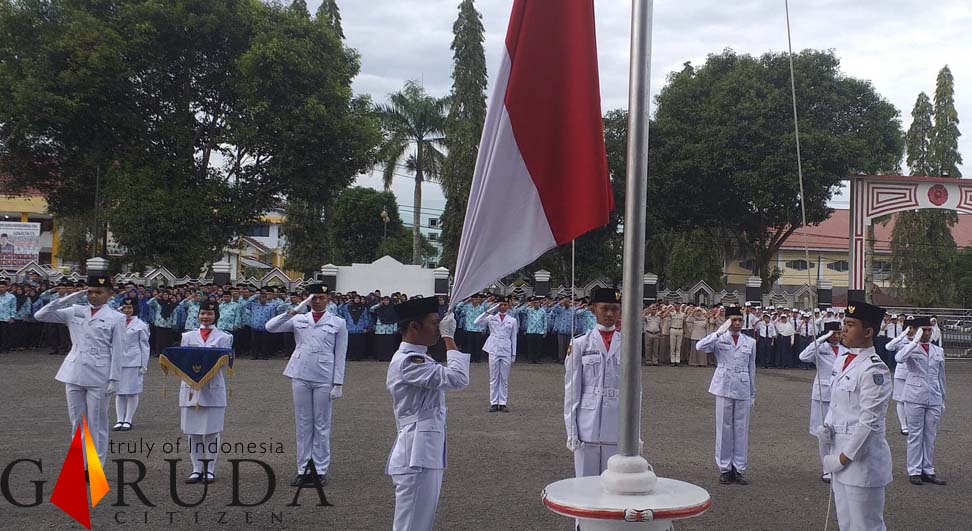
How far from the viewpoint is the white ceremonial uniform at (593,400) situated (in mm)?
6312

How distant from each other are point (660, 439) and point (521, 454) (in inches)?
90.2

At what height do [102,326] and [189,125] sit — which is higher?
[189,125]

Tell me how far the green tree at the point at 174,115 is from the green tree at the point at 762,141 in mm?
12256

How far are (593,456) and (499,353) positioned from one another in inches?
295

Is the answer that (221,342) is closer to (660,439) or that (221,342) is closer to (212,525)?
(212,525)

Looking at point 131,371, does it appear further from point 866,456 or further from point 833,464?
point 866,456

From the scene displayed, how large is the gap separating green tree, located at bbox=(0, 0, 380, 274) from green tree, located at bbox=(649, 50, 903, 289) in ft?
40.2

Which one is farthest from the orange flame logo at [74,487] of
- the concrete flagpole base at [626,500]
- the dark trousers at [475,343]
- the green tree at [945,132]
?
the green tree at [945,132]

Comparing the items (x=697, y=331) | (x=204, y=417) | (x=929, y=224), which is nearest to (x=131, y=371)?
(x=204, y=417)

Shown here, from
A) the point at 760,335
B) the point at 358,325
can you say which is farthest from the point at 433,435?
the point at 760,335

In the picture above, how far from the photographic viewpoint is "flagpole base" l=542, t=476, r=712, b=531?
11.2 feet

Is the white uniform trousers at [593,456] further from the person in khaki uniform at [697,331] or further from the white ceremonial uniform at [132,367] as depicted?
the person in khaki uniform at [697,331]

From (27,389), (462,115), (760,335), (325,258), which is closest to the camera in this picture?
(27,389)

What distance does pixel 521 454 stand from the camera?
9805 millimetres
